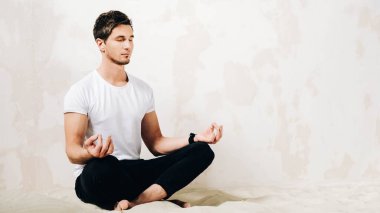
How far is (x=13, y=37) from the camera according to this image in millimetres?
2674

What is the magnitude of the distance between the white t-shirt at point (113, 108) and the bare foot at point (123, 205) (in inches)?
10.7

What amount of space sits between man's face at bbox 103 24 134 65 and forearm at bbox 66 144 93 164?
455 millimetres

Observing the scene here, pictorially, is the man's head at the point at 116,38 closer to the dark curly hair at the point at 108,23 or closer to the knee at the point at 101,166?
the dark curly hair at the point at 108,23

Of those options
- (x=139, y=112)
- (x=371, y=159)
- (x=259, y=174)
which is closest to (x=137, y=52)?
(x=139, y=112)

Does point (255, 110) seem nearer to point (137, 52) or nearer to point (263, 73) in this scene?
point (263, 73)

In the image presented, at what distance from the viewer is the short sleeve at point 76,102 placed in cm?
215

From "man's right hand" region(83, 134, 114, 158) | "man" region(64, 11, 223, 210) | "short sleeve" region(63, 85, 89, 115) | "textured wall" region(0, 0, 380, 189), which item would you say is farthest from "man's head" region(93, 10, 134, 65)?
"man's right hand" region(83, 134, 114, 158)

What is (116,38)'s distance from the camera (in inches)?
91.0

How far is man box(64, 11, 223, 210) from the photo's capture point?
201 cm

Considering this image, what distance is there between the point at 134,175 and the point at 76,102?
15.6 inches

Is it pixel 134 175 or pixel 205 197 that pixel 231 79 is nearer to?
pixel 205 197

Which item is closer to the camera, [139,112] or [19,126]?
[139,112]

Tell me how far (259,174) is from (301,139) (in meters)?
0.32

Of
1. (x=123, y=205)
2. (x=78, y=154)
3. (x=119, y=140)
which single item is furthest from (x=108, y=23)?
(x=123, y=205)
